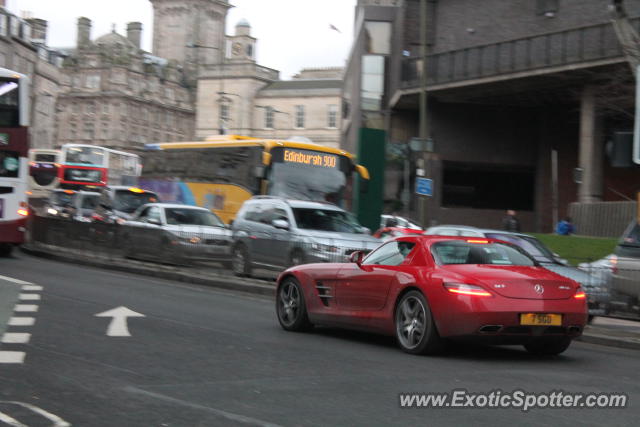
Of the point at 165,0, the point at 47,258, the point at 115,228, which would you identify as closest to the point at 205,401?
the point at 115,228

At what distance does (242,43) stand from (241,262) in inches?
4630

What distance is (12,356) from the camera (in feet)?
30.4

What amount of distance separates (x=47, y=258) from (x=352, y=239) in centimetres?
1120

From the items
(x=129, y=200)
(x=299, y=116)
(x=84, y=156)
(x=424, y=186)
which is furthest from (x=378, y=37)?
(x=299, y=116)

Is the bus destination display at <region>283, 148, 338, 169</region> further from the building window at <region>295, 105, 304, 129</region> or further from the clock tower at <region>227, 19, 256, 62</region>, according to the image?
the clock tower at <region>227, 19, 256, 62</region>

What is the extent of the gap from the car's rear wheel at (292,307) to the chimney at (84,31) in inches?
5092

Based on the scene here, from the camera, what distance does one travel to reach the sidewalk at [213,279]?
1337 cm

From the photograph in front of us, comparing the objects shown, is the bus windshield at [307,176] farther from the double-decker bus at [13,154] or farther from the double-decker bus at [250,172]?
the double-decker bus at [13,154]

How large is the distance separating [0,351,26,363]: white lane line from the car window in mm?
4151

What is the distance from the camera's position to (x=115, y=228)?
25688 mm

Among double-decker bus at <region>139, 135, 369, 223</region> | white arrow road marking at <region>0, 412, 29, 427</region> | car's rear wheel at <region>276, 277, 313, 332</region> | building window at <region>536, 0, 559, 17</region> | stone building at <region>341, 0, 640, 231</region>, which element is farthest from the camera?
building window at <region>536, 0, 559, 17</region>

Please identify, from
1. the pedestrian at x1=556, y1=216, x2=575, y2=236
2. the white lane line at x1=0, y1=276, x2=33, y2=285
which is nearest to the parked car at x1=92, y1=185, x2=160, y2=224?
the white lane line at x1=0, y1=276, x2=33, y2=285

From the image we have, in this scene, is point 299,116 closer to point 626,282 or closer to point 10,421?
point 626,282

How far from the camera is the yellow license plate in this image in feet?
33.0
